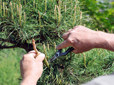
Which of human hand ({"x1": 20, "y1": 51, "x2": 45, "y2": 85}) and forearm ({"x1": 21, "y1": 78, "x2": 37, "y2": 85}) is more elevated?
human hand ({"x1": 20, "y1": 51, "x2": 45, "y2": 85})

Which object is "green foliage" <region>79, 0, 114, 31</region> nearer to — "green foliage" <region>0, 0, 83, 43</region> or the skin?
"green foliage" <region>0, 0, 83, 43</region>

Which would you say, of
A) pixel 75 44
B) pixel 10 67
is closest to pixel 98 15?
pixel 10 67

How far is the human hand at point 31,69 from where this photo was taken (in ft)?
2.71

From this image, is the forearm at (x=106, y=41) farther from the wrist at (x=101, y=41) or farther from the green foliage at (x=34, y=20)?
the green foliage at (x=34, y=20)

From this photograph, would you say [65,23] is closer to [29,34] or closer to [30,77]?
[29,34]

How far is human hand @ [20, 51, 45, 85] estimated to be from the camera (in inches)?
32.5

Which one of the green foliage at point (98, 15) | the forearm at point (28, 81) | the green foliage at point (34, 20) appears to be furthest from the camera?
the green foliage at point (98, 15)

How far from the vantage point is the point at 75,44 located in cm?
98

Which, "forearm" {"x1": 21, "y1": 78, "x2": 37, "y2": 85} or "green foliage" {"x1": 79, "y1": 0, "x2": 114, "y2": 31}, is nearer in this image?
"forearm" {"x1": 21, "y1": 78, "x2": 37, "y2": 85}

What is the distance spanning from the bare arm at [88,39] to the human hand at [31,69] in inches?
6.9

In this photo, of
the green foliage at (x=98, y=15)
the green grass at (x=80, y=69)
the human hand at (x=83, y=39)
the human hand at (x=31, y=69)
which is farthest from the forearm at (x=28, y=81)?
the green foliage at (x=98, y=15)

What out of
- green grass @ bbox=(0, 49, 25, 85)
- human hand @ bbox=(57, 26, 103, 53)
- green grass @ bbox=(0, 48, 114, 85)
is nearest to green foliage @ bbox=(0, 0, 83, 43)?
green grass @ bbox=(0, 48, 114, 85)

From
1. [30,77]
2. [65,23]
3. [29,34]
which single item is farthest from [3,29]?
[30,77]

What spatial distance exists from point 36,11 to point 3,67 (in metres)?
1.29
